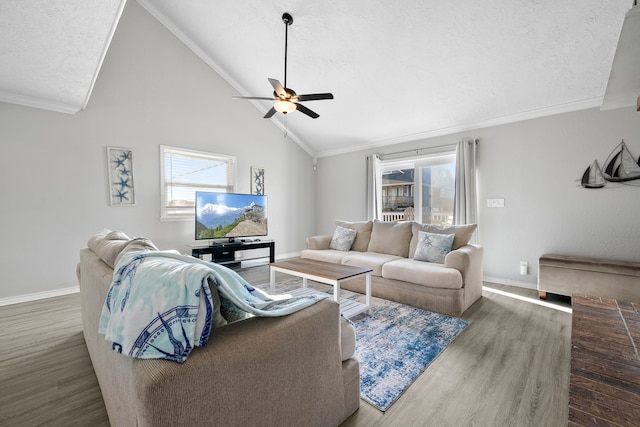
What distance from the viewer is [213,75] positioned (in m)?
4.84

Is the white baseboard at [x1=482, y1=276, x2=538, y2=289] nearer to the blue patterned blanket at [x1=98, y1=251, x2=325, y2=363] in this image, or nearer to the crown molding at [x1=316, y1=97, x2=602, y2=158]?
the crown molding at [x1=316, y1=97, x2=602, y2=158]

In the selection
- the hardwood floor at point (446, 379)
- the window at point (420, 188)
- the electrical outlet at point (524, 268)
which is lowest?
the hardwood floor at point (446, 379)

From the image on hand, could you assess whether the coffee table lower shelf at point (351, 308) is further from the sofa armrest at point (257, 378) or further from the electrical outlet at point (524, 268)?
the electrical outlet at point (524, 268)

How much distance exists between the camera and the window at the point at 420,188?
4625 mm

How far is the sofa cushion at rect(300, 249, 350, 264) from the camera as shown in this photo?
3797 millimetres

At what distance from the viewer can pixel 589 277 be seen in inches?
115

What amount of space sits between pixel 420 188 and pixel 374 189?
860 millimetres

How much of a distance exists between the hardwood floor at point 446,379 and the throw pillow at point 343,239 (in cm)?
192

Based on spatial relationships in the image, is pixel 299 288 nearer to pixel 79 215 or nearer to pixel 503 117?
pixel 79 215

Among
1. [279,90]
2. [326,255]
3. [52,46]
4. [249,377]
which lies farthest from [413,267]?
[52,46]

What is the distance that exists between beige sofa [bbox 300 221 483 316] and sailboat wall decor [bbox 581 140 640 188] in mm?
1474

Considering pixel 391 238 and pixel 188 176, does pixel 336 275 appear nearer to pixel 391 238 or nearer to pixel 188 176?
pixel 391 238

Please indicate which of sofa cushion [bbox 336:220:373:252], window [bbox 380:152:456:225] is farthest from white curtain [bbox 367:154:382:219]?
sofa cushion [bbox 336:220:373:252]

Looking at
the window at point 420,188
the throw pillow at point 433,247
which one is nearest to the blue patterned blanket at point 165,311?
the throw pillow at point 433,247
